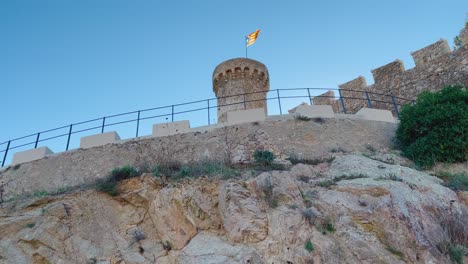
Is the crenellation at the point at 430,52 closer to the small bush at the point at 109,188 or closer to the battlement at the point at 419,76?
the battlement at the point at 419,76

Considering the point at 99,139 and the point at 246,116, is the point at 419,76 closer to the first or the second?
the point at 246,116

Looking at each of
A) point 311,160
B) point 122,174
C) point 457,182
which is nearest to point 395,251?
point 457,182

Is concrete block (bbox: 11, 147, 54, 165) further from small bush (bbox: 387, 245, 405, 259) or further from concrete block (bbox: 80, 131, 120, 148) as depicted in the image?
small bush (bbox: 387, 245, 405, 259)

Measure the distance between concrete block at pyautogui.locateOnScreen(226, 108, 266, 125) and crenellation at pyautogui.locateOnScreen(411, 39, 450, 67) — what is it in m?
10.7

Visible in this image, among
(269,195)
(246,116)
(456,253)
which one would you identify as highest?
(246,116)

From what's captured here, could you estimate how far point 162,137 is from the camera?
41.4ft

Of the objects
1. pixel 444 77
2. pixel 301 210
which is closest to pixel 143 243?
pixel 301 210

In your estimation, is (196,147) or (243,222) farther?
→ (196,147)

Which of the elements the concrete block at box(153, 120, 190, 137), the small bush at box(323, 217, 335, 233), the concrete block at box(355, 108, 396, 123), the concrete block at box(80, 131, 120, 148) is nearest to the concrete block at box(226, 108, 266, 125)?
the concrete block at box(153, 120, 190, 137)

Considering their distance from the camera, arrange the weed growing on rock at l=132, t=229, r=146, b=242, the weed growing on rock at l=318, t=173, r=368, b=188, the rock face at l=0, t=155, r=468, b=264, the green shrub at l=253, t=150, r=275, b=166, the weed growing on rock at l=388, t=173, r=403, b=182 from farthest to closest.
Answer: the green shrub at l=253, t=150, r=275, b=166 < the weed growing on rock at l=388, t=173, r=403, b=182 < the weed growing on rock at l=318, t=173, r=368, b=188 < the weed growing on rock at l=132, t=229, r=146, b=242 < the rock face at l=0, t=155, r=468, b=264

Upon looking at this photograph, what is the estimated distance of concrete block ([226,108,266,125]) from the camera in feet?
41.8

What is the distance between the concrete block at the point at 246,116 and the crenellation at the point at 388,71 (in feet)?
33.9

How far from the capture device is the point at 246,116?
1284 centimetres

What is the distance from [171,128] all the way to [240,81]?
16.5 feet
